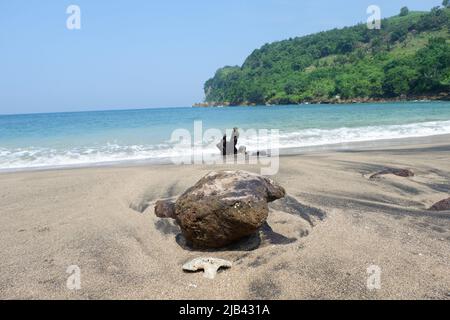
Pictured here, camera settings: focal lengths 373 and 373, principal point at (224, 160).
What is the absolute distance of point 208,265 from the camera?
10.9ft

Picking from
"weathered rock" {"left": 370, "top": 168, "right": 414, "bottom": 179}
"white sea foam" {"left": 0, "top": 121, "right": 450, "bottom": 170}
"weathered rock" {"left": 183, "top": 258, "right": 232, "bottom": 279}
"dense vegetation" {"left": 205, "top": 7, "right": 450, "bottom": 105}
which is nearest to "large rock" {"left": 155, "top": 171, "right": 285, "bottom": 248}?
"weathered rock" {"left": 183, "top": 258, "right": 232, "bottom": 279}

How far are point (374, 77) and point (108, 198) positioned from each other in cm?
8396

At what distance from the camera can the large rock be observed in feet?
11.9

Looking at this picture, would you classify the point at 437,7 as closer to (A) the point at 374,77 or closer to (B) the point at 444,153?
(A) the point at 374,77

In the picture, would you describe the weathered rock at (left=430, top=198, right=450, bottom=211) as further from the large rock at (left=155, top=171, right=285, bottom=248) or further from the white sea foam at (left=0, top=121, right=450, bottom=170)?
the white sea foam at (left=0, top=121, right=450, bottom=170)

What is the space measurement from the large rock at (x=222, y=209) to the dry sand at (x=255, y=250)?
195 mm

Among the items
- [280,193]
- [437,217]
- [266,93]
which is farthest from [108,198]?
[266,93]

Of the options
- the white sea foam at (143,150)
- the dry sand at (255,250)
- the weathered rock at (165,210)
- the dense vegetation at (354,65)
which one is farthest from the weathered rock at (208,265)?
the dense vegetation at (354,65)

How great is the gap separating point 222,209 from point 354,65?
10326cm

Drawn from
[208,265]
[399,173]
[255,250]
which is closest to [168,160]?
[399,173]

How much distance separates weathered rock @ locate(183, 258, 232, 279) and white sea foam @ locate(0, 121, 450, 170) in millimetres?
8696
